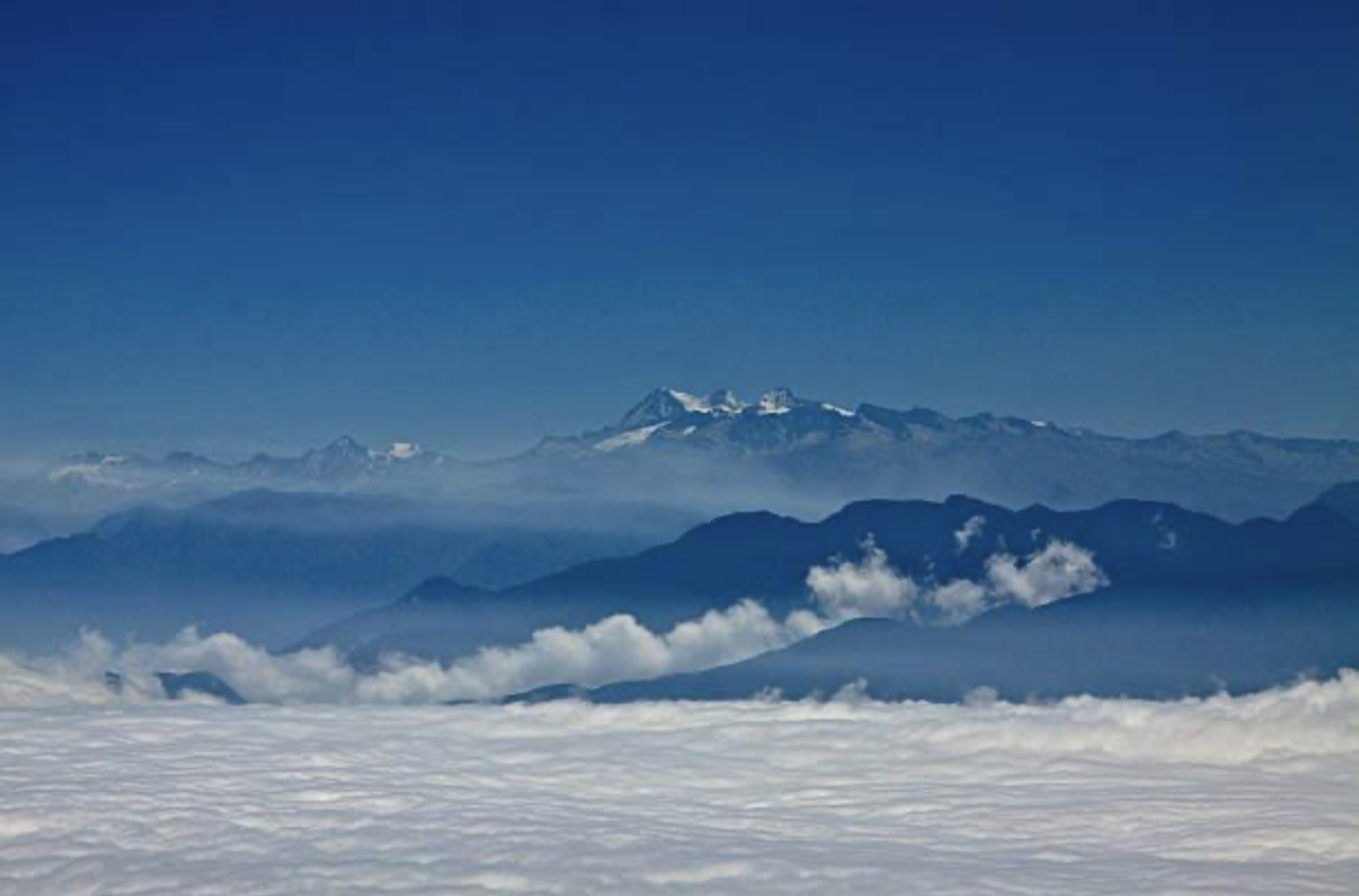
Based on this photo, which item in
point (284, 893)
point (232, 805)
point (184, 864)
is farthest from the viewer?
point (232, 805)

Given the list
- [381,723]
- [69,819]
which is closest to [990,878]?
[69,819]

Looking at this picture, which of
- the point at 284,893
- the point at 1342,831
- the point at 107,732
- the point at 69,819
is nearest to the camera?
the point at 284,893

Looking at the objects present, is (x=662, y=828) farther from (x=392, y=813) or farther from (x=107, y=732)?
(x=107, y=732)

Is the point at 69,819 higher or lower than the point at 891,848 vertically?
higher

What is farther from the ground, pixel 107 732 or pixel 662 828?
pixel 107 732

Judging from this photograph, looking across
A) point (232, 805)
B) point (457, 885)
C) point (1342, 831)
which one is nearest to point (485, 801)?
point (232, 805)

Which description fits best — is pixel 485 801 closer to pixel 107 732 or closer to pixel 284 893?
pixel 284 893

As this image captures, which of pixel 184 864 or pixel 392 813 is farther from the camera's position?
pixel 392 813

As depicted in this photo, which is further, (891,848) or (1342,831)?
(1342,831)

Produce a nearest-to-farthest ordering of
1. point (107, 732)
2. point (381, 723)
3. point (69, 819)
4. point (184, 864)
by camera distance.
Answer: point (184, 864)
point (69, 819)
point (107, 732)
point (381, 723)
